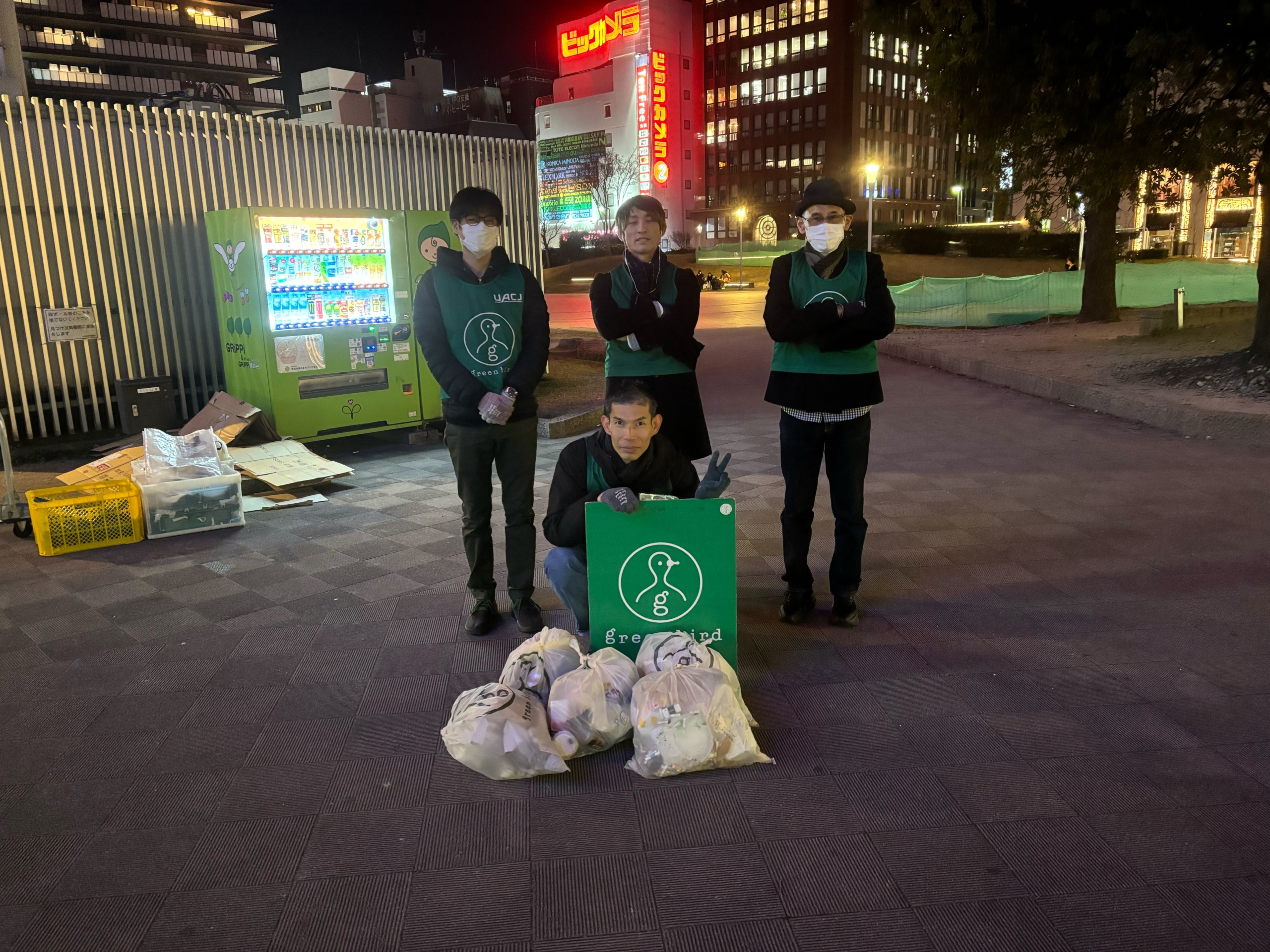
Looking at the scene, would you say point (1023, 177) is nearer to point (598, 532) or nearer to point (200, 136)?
point (200, 136)

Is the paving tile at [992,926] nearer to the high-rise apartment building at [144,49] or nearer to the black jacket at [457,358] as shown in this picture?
the black jacket at [457,358]

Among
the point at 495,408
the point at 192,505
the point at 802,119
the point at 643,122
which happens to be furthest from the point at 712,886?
the point at 802,119

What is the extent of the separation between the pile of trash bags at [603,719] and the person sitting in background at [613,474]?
53 cm

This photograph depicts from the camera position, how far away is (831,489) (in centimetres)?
447

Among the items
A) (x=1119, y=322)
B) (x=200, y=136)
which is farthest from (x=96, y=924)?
(x=1119, y=322)

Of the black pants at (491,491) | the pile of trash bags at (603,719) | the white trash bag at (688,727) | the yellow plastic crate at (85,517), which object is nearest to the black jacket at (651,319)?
the black pants at (491,491)

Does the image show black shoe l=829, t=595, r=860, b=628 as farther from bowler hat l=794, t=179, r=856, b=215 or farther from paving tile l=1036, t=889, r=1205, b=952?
paving tile l=1036, t=889, r=1205, b=952

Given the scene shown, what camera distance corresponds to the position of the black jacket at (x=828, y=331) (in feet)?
13.5

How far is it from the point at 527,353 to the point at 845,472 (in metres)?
1.69

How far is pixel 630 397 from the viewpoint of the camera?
3.76 m

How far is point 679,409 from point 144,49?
220 ft

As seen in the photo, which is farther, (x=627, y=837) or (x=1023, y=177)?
(x=1023, y=177)

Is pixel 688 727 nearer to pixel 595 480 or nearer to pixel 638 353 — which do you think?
pixel 595 480

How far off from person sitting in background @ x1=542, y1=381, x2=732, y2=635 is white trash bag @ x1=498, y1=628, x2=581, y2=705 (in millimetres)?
276
